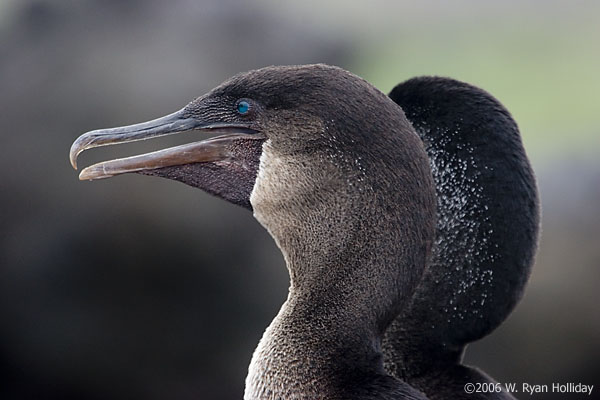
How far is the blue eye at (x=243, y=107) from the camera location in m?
2.35

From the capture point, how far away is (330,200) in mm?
2283

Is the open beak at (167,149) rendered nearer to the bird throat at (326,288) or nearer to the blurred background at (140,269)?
the bird throat at (326,288)

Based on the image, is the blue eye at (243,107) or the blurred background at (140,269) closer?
the blue eye at (243,107)

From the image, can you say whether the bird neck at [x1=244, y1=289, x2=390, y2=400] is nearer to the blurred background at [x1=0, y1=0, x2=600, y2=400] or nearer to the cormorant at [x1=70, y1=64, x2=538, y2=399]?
the cormorant at [x1=70, y1=64, x2=538, y2=399]

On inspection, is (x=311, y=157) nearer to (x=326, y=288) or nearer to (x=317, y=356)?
(x=326, y=288)

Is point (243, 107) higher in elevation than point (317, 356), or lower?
higher

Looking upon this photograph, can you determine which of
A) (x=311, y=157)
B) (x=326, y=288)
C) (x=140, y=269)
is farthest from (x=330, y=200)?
(x=140, y=269)

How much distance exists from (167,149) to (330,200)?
17.5 inches

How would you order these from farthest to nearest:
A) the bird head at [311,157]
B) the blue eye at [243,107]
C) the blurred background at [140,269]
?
1. the blurred background at [140,269]
2. the blue eye at [243,107]
3. the bird head at [311,157]

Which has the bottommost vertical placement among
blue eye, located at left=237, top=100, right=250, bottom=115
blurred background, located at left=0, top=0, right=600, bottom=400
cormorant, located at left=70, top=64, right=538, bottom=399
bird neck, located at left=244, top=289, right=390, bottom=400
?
bird neck, located at left=244, top=289, right=390, bottom=400

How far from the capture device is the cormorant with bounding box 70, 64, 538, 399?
2.25 metres

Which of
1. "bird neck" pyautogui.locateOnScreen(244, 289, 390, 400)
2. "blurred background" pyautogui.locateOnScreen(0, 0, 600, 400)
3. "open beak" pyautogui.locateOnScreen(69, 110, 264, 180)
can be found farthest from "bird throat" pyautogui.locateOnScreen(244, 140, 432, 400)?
"blurred background" pyautogui.locateOnScreen(0, 0, 600, 400)

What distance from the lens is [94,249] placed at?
5.67 m

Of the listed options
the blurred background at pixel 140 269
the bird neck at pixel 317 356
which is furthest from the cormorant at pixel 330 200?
the blurred background at pixel 140 269
